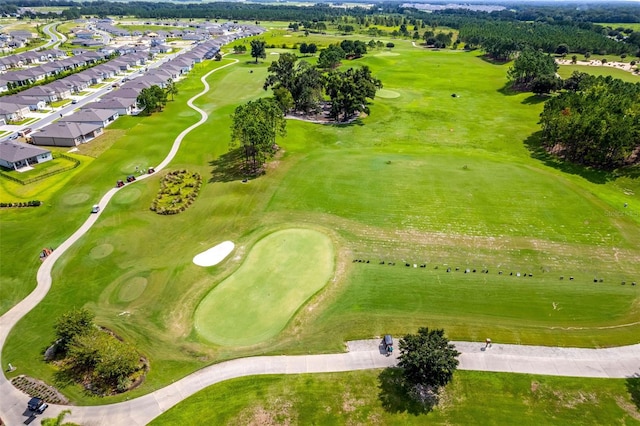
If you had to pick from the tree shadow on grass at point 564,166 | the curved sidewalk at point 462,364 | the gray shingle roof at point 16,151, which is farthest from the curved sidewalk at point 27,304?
the tree shadow on grass at point 564,166

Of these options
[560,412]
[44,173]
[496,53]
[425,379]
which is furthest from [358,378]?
[496,53]

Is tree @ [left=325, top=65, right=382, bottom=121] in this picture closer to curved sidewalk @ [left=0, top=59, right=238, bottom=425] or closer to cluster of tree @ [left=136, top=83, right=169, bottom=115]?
curved sidewalk @ [left=0, top=59, right=238, bottom=425]

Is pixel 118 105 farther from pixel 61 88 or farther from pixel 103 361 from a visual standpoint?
pixel 103 361

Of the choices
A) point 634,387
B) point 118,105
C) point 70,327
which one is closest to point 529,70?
point 634,387

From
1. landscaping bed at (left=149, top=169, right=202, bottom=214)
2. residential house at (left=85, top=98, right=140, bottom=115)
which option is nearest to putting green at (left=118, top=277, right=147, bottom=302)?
landscaping bed at (left=149, top=169, right=202, bottom=214)

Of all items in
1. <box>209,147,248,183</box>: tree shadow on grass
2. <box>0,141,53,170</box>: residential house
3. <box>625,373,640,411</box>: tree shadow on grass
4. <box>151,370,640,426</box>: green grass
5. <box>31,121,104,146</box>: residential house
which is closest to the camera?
<box>151,370,640,426</box>: green grass

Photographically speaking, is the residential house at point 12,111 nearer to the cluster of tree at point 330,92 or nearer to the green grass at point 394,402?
the cluster of tree at point 330,92
